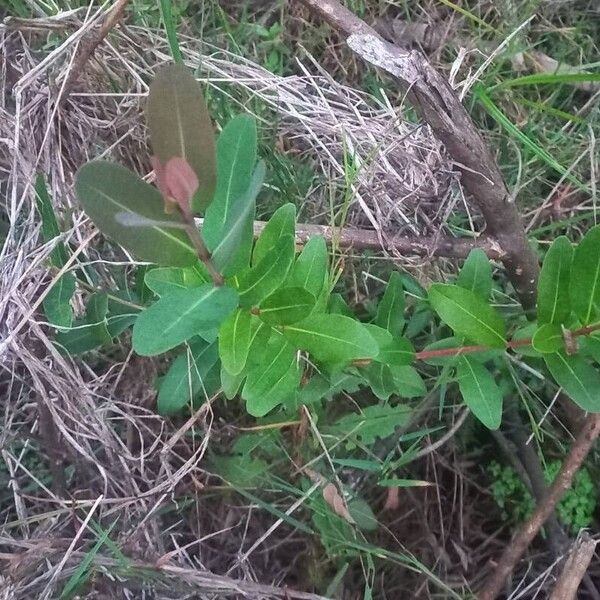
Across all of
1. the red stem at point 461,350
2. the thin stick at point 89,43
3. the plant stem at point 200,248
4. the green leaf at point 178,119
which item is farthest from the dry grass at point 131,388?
the green leaf at point 178,119

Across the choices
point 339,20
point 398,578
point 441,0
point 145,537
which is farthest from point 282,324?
point 441,0

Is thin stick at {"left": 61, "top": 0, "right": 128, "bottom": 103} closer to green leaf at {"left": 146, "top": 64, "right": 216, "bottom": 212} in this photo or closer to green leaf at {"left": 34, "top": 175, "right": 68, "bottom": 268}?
green leaf at {"left": 34, "top": 175, "right": 68, "bottom": 268}

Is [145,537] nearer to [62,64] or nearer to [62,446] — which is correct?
[62,446]

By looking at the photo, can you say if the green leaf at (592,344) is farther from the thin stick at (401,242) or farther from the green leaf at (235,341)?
the green leaf at (235,341)

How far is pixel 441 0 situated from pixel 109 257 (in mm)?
898

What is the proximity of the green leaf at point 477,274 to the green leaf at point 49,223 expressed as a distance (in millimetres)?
567

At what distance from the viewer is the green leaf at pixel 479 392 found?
3.09 feet

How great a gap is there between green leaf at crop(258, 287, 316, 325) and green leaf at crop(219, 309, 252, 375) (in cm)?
2

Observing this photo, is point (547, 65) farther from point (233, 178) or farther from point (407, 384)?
point (233, 178)

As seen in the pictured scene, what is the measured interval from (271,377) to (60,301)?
Answer: 369 millimetres

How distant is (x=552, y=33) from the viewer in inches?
62.5

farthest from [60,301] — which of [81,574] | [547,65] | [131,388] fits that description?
[547,65]

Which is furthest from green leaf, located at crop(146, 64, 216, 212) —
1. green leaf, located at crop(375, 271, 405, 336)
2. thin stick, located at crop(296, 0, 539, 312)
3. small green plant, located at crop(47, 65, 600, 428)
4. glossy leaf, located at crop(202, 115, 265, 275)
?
green leaf, located at crop(375, 271, 405, 336)

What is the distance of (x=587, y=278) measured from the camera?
825 millimetres
